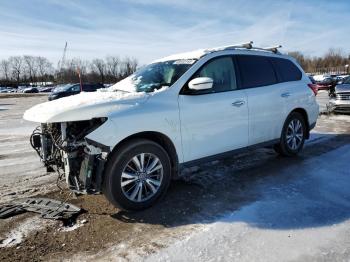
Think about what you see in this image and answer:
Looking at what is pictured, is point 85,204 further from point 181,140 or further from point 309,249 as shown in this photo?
point 309,249

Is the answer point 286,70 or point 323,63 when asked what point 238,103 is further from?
point 323,63

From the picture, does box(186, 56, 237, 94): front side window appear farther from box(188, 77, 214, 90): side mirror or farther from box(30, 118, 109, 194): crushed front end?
box(30, 118, 109, 194): crushed front end

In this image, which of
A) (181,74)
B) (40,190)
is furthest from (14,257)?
(181,74)

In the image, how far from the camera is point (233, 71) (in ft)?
17.3

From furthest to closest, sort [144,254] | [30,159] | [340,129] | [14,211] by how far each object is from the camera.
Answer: [340,129], [30,159], [14,211], [144,254]

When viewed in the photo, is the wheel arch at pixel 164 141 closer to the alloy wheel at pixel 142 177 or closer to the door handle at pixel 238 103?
the alloy wheel at pixel 142 177

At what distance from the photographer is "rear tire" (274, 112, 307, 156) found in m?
6.29

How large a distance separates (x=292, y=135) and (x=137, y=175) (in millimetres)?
3551

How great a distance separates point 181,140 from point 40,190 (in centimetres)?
222

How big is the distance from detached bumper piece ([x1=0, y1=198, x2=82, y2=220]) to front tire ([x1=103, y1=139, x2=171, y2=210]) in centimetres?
57

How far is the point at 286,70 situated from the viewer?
6.38 metres

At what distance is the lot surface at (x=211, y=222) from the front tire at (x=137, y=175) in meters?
0.18

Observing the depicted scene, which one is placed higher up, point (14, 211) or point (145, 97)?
point (145, 97)

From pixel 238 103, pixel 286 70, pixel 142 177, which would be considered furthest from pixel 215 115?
pixel 286 70
